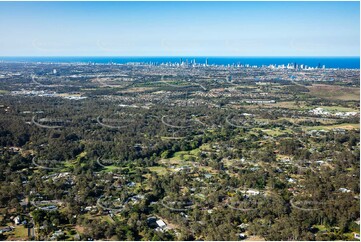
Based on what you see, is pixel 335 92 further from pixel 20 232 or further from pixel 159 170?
pixel 20 232

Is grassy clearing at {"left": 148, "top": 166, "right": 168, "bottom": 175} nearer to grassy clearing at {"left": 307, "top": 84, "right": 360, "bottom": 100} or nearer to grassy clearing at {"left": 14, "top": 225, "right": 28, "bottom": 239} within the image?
grassy clearing at {"left": 14, "top": 225, "right": 28, "bottom": 239}

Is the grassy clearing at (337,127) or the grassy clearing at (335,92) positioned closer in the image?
the grassy clearing at (337,127)

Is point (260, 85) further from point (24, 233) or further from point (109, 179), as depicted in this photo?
point (24, 233)

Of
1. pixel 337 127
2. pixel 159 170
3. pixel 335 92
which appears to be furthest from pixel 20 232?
pixel 335 92

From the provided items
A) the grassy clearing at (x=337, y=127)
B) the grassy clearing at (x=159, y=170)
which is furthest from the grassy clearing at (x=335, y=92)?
the grassy clearing at (x=159, y=170)

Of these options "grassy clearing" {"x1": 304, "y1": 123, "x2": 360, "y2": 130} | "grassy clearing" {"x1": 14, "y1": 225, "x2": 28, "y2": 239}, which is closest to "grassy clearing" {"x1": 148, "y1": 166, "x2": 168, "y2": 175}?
"grassy clearing" {"x1": 14, "y1": 225, "x2": 28, "y2": 239}

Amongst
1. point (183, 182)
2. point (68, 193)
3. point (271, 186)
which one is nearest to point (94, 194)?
point (68, 193)

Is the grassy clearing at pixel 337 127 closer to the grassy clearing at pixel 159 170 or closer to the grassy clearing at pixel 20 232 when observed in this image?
the grassy clearing at pixel 159 170

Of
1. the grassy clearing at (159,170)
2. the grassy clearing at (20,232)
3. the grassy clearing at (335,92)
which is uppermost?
the grassy clearing at (335,92)

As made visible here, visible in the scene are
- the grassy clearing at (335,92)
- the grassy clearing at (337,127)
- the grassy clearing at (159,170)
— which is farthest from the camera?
the grassy clearing at (335,92)
